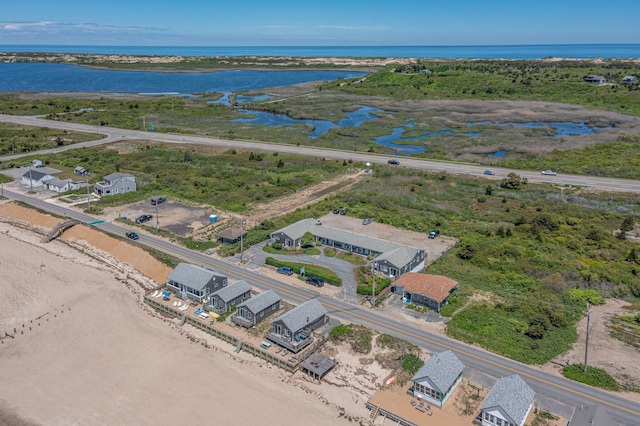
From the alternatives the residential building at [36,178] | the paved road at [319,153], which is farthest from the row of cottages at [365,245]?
the residential building at [36,178]

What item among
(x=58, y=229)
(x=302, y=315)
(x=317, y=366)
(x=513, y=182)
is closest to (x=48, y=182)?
(x=58, y=229)

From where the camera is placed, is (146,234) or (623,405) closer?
(623,405)

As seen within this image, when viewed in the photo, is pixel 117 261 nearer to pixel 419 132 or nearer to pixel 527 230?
pixel 527 230

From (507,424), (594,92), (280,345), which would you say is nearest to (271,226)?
(280,345)

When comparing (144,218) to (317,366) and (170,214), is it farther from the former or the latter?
(317,366)

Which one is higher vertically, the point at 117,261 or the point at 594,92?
the point at 594,92

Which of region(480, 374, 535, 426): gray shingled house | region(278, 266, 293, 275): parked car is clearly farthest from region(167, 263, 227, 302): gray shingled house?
region(480, 374, 535, 426): gray shingled house

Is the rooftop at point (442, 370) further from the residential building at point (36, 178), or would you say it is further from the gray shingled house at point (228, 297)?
the residential building at point (36, 178)
